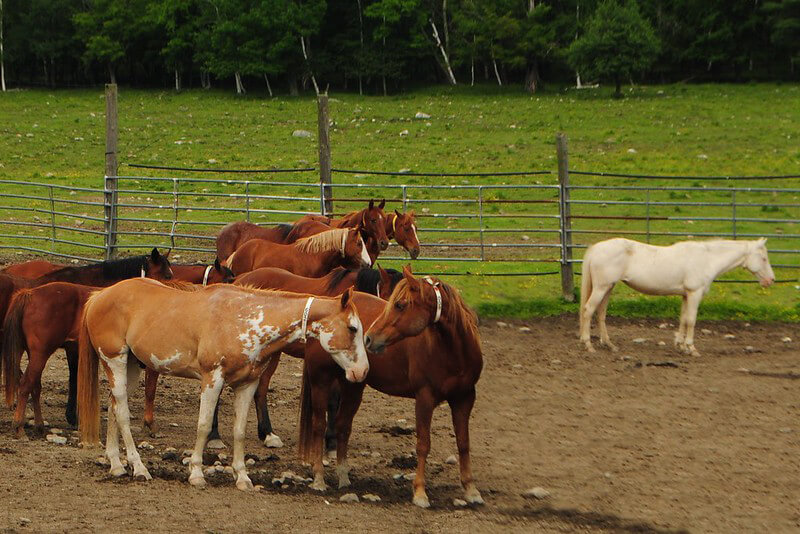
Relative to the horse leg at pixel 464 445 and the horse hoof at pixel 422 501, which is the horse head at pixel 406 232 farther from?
the horse hoof at pixel 422 501

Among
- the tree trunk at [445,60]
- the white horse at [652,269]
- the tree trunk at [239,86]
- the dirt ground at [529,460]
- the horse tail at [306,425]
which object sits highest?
the tree trunk at [445,60]

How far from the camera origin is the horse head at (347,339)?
6.57 meters

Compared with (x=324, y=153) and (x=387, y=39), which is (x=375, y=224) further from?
(x=387, y=39)

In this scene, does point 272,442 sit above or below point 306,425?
below

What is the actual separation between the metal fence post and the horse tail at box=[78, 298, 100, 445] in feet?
26.7

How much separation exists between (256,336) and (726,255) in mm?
7513

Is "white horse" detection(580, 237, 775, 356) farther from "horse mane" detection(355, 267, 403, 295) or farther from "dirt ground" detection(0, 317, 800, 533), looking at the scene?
"horse mane" detection(355, 267, 403, 295)

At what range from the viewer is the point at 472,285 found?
14.5 meters

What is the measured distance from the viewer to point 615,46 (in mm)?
36719

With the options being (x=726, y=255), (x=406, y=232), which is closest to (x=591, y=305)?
(x=726, y=255)

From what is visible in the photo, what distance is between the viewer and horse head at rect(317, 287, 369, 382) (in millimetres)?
6574

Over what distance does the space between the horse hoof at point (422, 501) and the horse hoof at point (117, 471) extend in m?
1.90

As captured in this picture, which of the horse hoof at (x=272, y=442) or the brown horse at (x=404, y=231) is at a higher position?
the brown horse at (x=404, y=231)

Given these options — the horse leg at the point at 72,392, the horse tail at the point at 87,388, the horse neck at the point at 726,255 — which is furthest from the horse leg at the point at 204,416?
the horse neck at the point at 726,255
